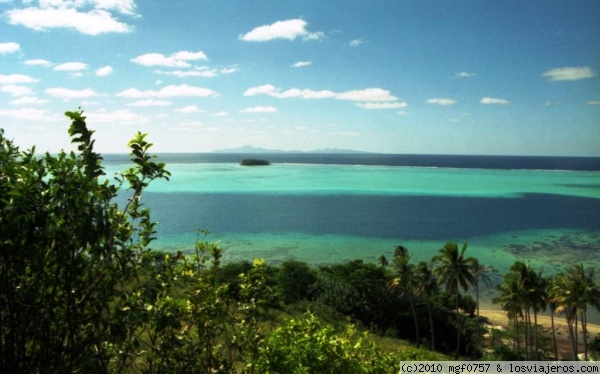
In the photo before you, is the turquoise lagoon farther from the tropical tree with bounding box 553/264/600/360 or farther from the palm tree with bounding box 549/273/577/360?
the tropical tree with bounding box 553/264/600/360

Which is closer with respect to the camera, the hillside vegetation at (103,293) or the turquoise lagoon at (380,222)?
the hillside vegetation at (103,293)

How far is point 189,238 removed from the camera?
53.8 meters

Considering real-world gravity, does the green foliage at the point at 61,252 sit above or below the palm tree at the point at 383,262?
above

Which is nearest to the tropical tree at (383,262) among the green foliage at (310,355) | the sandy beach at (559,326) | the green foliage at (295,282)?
the green foliage at (295,282)

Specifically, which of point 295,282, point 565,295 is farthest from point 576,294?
point 295,282

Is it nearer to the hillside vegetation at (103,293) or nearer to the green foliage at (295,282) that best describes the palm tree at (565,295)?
the green foliage at (295,282)

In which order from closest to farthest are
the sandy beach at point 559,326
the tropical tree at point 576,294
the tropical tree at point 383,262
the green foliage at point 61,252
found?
the green foliage at point 61,252 < the tropical tree at point 576,294 < the sandy beach at point 559,326 < the tropical tree at point 383,262

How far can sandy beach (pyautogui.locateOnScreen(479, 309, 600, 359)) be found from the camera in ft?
113

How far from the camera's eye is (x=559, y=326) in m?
38.8

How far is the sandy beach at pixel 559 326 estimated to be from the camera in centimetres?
3459

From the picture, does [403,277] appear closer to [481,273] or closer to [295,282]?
[481,273]

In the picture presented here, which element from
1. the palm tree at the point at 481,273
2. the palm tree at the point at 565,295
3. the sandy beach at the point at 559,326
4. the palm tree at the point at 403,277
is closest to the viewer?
the palm tree at the point at 565,295

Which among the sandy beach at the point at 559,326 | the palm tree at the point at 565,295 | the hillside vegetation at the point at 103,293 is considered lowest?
the sandy beach at the point at 559,326

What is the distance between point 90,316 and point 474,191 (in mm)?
112362
